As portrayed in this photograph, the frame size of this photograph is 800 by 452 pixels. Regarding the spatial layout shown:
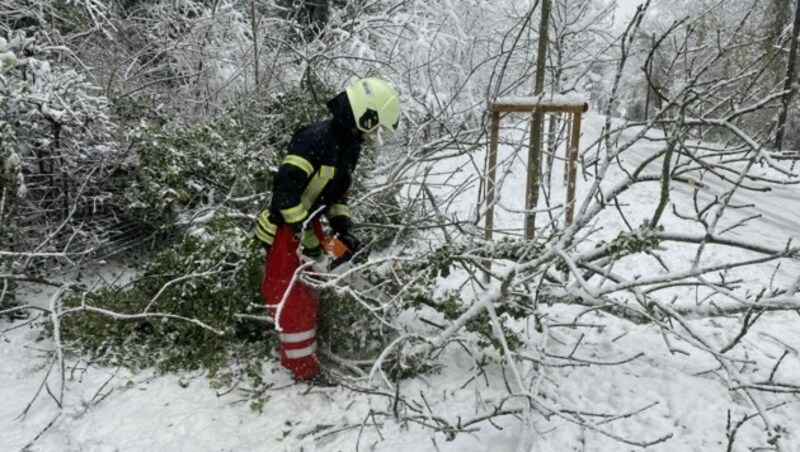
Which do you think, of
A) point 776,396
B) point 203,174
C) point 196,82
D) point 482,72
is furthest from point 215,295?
point 482,72

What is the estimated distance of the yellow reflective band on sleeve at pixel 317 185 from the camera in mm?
3294

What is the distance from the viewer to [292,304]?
11.0 ft

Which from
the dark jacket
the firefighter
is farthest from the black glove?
the dark jacket

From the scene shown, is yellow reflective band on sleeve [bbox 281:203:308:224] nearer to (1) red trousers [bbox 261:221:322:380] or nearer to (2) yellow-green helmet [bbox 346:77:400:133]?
(1) red trousers [bbox 261:221:322:380]

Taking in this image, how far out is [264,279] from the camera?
353cm

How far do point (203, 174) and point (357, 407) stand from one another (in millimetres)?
2795

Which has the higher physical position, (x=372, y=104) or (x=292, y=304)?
(x=372, y=104)

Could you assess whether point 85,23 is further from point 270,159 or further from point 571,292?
point 571,292

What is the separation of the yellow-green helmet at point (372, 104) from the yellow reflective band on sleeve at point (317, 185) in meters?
0.32

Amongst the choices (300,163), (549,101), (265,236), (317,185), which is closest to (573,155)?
(549,101)

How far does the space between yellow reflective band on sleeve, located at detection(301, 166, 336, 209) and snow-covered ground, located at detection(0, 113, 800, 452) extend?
117 cm

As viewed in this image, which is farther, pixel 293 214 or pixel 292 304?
pixel 292 304

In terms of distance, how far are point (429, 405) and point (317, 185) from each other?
148cm

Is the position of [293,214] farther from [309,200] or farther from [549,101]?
[549,101]
